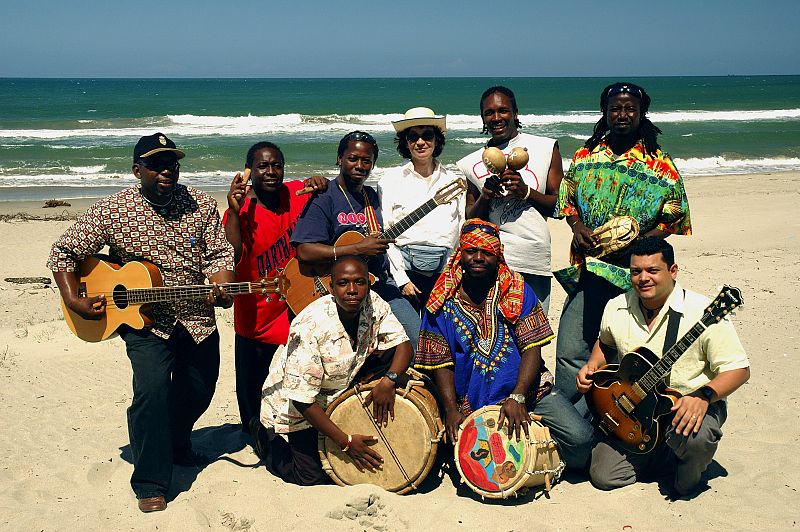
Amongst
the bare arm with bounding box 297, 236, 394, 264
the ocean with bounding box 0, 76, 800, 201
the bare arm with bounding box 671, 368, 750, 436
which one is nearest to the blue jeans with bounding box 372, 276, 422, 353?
the bare arm with bounding box 297, 236, 394, 264

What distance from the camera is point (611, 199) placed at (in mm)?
4816

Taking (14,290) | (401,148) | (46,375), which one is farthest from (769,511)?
(14,290)

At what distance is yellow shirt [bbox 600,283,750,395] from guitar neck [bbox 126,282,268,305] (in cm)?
221

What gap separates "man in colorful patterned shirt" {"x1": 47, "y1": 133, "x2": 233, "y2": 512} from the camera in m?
4.48

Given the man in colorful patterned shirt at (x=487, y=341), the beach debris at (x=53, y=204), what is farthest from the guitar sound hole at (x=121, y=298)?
the beach debris at (x=53, y=204)

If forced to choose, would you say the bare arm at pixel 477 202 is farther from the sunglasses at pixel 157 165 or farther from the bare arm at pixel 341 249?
the sunglasses at pixel 157 165

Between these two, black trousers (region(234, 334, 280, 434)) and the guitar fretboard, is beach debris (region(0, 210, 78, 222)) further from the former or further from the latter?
the guitar fretboard

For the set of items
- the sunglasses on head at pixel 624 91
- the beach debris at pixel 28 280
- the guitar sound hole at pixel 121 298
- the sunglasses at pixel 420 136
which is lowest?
the beach debris at pixel 28 280

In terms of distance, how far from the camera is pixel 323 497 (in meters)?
4.46

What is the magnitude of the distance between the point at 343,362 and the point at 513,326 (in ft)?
3.31

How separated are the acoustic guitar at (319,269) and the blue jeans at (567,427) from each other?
55.3 inches

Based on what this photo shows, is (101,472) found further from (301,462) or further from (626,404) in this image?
(626,404)

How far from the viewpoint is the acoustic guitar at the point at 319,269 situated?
197 inches

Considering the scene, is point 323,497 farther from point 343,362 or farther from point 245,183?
point 245,183
